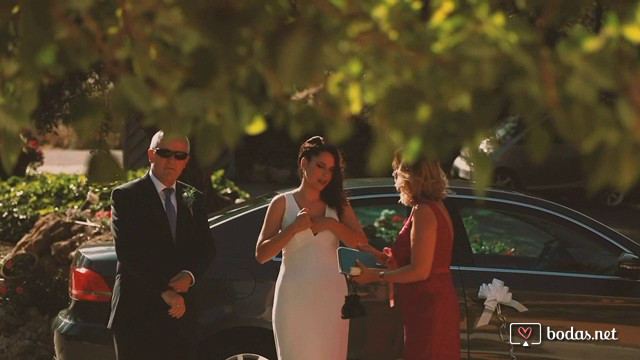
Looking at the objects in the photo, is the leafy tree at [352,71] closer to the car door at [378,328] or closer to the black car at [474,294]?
the car door at [378,328]

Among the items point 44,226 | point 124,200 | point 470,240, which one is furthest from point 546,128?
point 44,226

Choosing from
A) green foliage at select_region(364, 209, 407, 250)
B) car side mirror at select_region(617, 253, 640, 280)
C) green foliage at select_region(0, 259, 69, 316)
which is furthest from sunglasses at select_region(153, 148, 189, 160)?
green foliage at select_region(0, 259, 69, 316)

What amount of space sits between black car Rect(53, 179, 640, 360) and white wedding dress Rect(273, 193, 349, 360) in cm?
65

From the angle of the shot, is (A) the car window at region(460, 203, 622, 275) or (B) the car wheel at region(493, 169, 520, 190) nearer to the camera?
(A) the car window at region(460, 203, 622, 275)

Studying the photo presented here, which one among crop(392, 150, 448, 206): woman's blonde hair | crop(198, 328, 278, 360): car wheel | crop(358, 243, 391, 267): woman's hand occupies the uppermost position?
crop(392, 150, 448, 206): woman's blonde hair

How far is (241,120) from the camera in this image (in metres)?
3.35

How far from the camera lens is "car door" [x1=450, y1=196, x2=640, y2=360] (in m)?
7.68

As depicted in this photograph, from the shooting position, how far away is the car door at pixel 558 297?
768cm

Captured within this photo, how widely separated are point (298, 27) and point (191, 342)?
12.5 feet

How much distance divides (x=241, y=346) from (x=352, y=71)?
4.63 metres

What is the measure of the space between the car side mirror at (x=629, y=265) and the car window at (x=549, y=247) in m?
0.16

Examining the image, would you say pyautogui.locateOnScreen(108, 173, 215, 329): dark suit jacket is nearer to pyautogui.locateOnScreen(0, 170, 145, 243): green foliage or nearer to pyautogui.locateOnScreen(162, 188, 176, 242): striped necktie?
pyautogui.locateOnScreen(162, 188, 176, 242): striped necktie

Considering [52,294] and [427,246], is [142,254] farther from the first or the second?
[52,294]

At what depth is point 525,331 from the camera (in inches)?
303
